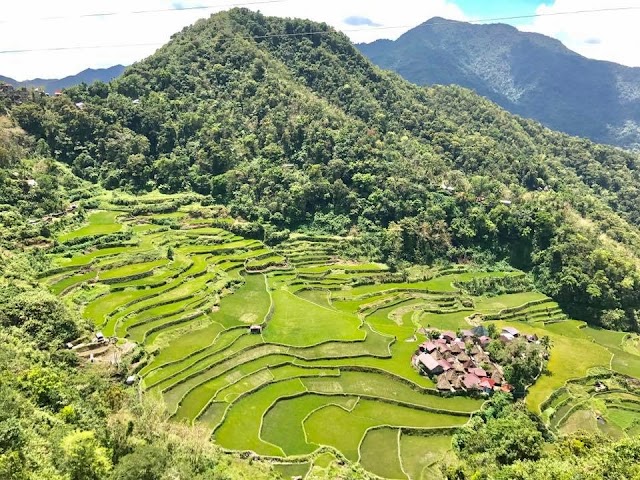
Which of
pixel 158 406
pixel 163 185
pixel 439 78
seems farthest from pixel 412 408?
pixel 439 78

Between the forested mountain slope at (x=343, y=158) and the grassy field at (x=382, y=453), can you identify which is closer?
the grassy field at (x=382, y=453)

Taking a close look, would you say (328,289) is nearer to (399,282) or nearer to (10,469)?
(399,282)

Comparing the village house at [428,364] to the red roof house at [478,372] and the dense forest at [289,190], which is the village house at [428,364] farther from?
the dense forest at [289,190]

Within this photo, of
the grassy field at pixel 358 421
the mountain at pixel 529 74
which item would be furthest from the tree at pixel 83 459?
the mountain at pixel 529 74

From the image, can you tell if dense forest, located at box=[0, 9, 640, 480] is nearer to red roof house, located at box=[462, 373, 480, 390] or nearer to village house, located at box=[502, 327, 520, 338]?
red roof house, located at box=[462, 373, 480, 390]

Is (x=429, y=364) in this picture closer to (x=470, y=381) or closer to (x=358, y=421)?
(x=470, y=381)

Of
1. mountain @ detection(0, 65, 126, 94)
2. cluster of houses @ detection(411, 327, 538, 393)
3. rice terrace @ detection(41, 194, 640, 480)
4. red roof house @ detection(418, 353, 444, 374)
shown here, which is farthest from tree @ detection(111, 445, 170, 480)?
mountain @ detection(0, 65, 126, 94)

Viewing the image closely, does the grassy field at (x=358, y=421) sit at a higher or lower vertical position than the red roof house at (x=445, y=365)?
lower
